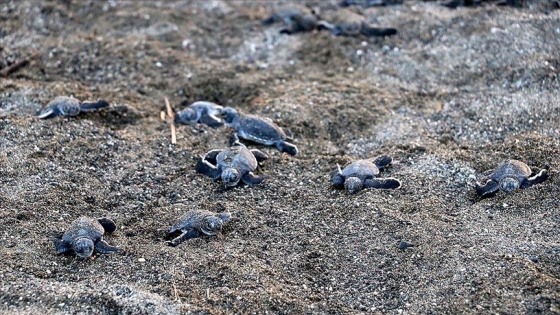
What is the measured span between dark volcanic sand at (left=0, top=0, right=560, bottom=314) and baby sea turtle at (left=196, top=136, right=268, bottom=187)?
3.5 inches

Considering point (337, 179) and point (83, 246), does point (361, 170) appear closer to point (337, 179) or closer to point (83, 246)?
point (337, 179)

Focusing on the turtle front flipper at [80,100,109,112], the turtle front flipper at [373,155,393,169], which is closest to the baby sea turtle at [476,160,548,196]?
the turtle front flipper at [373,155,393,169]

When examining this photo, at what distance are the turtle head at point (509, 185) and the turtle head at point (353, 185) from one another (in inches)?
33.6

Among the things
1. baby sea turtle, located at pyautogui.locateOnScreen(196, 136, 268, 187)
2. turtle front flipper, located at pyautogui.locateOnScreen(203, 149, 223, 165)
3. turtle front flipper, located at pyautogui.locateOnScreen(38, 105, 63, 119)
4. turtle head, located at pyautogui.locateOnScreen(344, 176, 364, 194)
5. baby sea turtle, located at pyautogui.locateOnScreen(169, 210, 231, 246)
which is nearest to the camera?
baby sea turtle, located at pyautogui.locateOnScreen(169, 210, 231, 246)

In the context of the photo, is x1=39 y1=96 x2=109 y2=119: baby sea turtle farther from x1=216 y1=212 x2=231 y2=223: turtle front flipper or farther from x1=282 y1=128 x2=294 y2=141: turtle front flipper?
x1=216 y1=212 x2=231 y2=223: turtle front flipper

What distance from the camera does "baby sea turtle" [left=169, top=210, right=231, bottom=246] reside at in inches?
141

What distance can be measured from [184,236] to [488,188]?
187 centimetres

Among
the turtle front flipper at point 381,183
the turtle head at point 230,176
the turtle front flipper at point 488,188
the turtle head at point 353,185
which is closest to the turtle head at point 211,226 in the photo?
the turtle head at point 230,176

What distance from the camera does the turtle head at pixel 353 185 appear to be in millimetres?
3973

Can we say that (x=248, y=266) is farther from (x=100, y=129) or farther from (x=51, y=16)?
(x=51, y=16)

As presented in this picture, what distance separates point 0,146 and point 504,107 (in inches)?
145

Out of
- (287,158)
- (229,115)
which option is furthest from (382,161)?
(229,115)

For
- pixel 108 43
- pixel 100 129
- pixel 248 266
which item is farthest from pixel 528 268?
pixel 108 43

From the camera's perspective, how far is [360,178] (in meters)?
4.02
